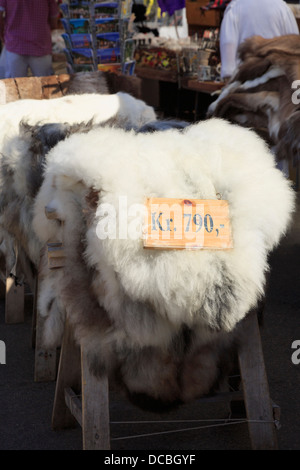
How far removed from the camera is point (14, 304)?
3.45 m

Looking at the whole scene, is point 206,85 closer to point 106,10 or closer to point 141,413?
point 106,10

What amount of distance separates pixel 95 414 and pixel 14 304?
1.58m

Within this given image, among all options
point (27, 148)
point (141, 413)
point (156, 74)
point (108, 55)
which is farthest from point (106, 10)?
point (141, 413)

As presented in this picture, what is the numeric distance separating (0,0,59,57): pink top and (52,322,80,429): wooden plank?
4.29m

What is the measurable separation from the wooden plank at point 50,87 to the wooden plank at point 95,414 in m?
2.23

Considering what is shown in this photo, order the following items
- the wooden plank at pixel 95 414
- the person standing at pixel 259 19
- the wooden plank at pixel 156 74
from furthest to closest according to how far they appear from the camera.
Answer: the wooden plank at pixel 156 74, the person standing at pixel 259 19, the wooden plank at pixel 95 414

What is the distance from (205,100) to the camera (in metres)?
Answer: 7.45

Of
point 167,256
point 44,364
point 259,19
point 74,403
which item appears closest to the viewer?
point 167,256

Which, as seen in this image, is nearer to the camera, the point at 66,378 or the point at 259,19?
the point at 66,378

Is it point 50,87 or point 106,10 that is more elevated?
point 106,10

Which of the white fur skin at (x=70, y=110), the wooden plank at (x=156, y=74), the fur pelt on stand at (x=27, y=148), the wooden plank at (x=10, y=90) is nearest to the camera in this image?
the fur pelt on stand at (x=27, y=148)

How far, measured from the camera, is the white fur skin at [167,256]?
6.11ft

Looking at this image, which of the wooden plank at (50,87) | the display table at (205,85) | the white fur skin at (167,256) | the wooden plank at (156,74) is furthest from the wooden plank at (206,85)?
the white fur skin at (167,256)

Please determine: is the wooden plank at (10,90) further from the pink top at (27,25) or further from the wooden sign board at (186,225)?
the pink top at (27,25)
